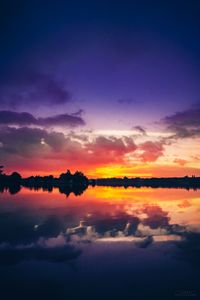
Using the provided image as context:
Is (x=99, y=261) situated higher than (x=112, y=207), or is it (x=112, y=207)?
(x=112, y=207)

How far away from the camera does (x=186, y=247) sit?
1947 centimetres

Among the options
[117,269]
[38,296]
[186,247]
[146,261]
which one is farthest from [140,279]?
[186,247]

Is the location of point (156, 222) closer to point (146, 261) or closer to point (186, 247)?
point (186, 247)

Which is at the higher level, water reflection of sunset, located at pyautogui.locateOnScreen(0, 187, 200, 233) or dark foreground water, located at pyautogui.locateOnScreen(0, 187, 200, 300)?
water reflection of sunset, located at pyautogui.locateOnScreen(0, 187, 200, 233)

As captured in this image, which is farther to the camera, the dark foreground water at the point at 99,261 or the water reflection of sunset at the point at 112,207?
the water reflection of sunset at the point at 112,207

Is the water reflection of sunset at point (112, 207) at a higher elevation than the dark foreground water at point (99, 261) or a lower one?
higher

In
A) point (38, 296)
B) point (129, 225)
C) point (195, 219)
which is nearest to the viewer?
point (38, 296)

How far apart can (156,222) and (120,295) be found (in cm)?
1867

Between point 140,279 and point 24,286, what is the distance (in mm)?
5297

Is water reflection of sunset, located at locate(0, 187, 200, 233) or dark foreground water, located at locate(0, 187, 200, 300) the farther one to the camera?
water reflection of sunset, located at locate(0, 187, 200, 233)

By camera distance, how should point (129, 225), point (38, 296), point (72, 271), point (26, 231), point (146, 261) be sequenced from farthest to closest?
point (129, 225) < point (26, 231) < point (146, 261) < point (72, 271) < point (38, 296)

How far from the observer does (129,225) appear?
90.5 ft

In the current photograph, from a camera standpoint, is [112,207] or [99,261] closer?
[99,261]

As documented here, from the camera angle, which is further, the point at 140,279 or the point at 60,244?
the point at 60,244
